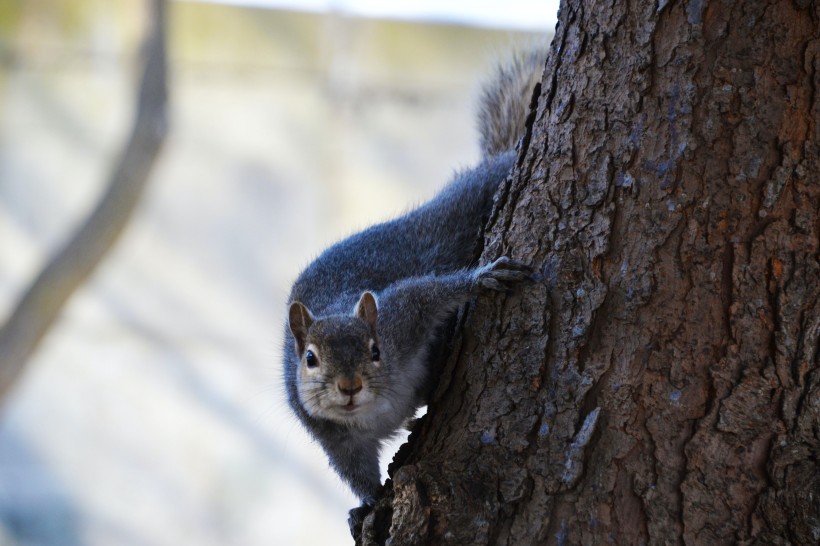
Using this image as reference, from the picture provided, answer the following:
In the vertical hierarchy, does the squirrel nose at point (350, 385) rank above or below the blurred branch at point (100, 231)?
below

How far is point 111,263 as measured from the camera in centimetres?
566

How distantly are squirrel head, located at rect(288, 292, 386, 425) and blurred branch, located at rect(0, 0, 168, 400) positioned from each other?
260 centimetres

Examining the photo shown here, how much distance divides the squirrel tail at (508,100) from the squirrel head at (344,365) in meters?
0.90

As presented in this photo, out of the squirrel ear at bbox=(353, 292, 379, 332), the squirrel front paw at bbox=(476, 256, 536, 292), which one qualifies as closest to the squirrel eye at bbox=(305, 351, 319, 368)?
the squirrel ear at bbox=(353, 292, 379, 332)

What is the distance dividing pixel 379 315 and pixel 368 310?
36 mm

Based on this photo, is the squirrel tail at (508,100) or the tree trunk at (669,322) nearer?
the tree trunk at (669,322)

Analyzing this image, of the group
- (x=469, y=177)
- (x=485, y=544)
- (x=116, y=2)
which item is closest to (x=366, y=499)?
(x=485, y=544)

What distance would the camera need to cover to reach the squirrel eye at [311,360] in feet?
6.54

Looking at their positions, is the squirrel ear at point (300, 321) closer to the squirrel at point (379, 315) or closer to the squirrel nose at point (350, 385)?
the squirrel at point (379, 315)

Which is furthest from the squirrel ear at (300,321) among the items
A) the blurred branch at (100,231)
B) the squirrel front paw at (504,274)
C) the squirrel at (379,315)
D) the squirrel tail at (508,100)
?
the blurred branch at (100,231)

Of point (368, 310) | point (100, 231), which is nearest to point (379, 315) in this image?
point (368, 310)

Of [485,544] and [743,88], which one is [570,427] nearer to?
[485,544]

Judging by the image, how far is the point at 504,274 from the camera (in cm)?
164

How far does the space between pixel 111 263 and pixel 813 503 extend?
4.91 metres
